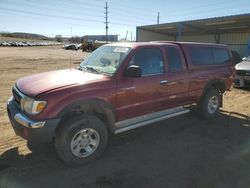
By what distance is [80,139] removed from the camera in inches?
148

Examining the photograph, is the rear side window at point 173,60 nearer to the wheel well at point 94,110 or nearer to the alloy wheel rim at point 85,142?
the wheel well at point 94,110

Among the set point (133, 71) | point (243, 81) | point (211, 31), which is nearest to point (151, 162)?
point (133, 71)

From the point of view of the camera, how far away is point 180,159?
4066 mm

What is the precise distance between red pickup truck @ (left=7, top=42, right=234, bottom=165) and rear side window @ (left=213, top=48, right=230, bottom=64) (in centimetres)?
52

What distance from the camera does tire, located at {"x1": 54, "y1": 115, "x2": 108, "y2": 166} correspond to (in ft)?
11.6

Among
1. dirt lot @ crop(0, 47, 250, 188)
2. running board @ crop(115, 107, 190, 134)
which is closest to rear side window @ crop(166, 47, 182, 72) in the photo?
running board @ crop(115, 107, 190, 134)

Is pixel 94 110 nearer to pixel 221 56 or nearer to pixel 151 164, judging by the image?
pixel 151 164

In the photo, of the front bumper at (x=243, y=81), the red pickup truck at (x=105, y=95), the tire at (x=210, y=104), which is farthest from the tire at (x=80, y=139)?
the front bumper at (x=243, y=81)

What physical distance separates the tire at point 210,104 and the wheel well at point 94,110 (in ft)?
9.52

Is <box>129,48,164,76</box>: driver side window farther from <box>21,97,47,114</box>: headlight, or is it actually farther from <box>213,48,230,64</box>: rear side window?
<box>213,48,230,64</box>: rear side window

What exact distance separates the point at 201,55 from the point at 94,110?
10.5 ft

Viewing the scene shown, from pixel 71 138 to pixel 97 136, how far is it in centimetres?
47

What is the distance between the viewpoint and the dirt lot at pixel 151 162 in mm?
3386

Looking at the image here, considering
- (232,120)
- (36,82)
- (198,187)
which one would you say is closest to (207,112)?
(232,120)
